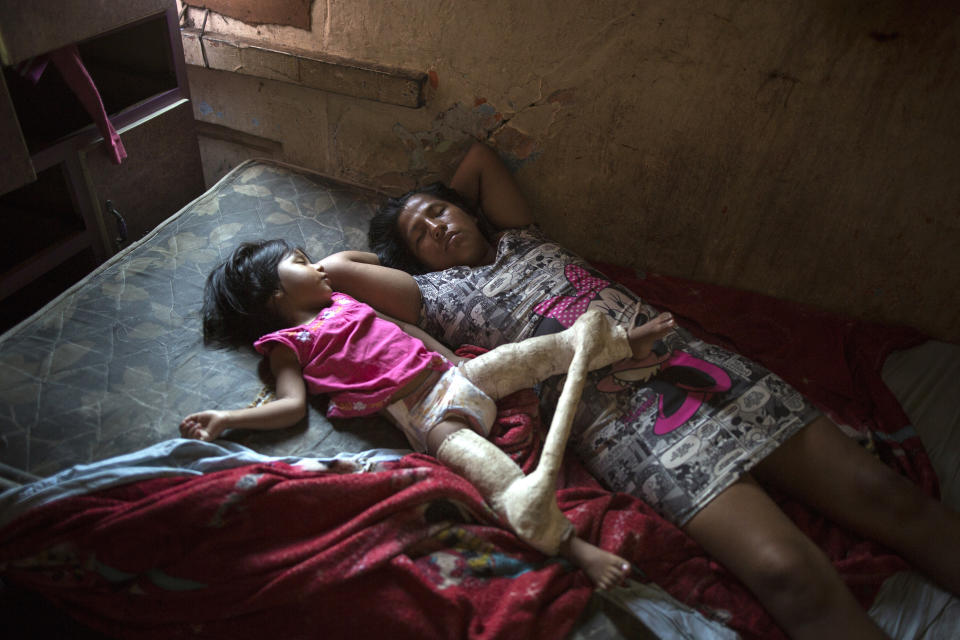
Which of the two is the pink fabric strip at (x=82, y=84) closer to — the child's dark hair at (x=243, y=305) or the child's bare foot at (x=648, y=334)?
the child's dark hair at (x=243, y=305)

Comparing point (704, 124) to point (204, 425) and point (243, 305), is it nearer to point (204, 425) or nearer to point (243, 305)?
point (243, 305)

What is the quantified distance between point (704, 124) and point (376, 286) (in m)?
1.11

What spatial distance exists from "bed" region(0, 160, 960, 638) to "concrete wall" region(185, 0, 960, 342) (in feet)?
1.61

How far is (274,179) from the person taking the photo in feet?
7.14

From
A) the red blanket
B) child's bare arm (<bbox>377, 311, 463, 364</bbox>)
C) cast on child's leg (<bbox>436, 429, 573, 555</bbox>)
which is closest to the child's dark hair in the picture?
child's bare arm (<bbox>377, 311, 463, 364</bbox>)

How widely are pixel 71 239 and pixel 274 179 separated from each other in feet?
2.20

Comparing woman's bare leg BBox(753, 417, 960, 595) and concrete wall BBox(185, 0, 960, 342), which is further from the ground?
concrete wall BBox(185, 0, 960, 342)

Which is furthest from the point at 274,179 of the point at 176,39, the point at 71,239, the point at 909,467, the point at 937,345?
the point at 937,345

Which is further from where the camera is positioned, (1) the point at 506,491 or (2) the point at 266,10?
(2) the point at 266,10

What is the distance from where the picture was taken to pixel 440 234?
1839 millimetres

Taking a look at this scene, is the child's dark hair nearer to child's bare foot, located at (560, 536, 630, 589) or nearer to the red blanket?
the red blanket

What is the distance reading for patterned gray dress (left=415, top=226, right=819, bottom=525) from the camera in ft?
4.49

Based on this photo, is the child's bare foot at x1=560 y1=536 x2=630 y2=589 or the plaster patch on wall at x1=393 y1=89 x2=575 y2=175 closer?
the child's bare foot at x1=560 y1=536 x2=630 y2=589

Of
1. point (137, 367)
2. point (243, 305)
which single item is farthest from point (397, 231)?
point (137, 367)
